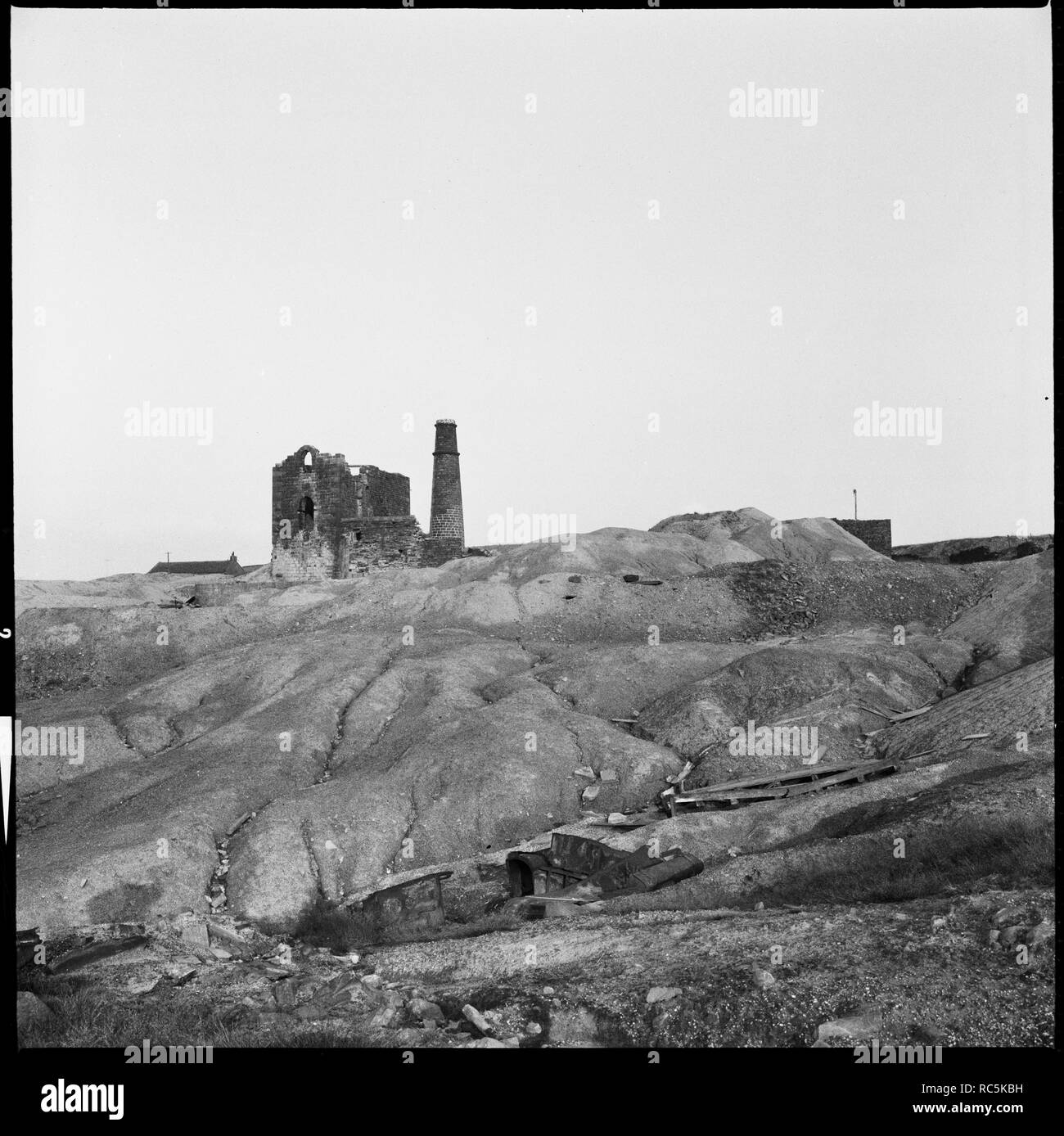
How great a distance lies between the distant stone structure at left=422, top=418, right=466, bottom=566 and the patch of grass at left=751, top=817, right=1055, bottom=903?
39.1 m

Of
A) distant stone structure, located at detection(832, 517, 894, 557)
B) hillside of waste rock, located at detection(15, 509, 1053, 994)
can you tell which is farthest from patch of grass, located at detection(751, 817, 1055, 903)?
distant stone structure, located at detection(832, 517, 894, 557)

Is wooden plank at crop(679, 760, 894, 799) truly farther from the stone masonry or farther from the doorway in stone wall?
the doorway in stone wall

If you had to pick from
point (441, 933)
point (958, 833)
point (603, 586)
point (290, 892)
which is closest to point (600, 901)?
point (441, 933)

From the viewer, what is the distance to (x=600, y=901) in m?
14.3

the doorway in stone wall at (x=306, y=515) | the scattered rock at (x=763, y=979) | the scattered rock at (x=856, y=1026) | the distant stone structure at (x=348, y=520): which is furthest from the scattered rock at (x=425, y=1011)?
the doorway in stone wall at (x=306, y=515)

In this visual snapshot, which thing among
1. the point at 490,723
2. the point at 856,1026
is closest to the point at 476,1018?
the point at 856,1026

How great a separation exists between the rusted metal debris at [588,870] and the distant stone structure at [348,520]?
3584cm

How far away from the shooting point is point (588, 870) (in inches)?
629

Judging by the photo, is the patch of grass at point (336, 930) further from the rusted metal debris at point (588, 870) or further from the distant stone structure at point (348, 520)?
the distant stone structure at point (348, 520)

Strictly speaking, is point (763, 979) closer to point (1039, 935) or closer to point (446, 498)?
point (1039, 935)

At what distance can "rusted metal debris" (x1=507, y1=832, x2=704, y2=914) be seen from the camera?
48.8 feet

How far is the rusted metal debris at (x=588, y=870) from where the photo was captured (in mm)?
14867

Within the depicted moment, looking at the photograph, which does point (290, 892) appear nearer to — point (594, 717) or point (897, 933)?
point (594, 717)
